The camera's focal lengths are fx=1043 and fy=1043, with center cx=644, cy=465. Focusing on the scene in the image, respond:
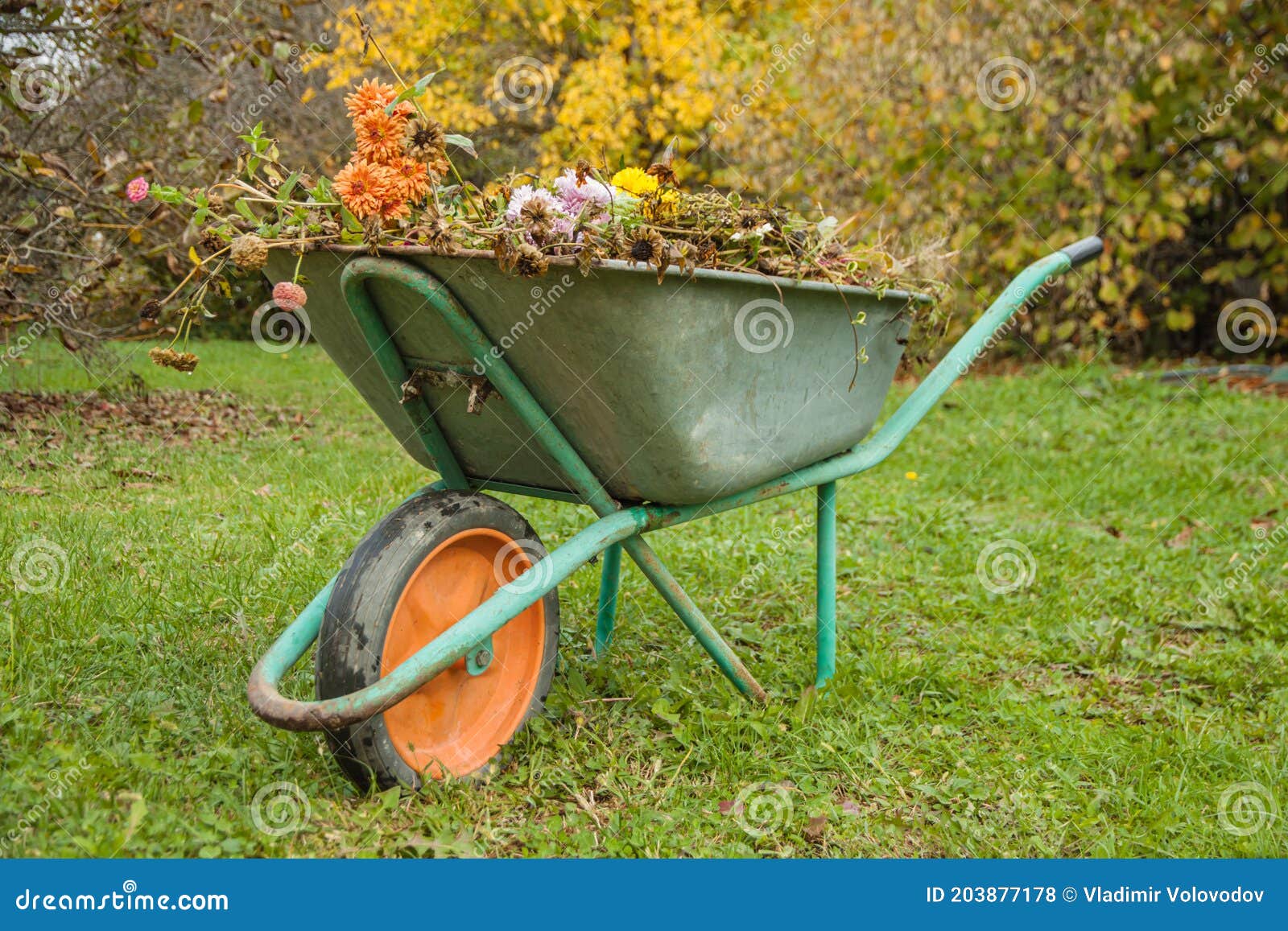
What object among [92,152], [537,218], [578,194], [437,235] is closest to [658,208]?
[578,194]

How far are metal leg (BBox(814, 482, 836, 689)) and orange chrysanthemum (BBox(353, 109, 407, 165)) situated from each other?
122cm

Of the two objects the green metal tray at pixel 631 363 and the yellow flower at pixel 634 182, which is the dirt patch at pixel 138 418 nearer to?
the green metal tray at pixel 631 363

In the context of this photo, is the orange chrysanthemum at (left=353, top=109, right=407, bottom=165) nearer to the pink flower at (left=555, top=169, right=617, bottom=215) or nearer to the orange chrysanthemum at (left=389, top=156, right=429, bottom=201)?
the orange chrysanthemum at (left=389, top=156, right=429, bottom=201)

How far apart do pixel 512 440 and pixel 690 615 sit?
20.0 inches

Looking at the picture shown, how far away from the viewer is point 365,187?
5.39ft

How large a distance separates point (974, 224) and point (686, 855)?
239 inches

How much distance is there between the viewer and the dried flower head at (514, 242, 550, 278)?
5.06 ft

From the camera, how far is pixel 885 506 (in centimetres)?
418

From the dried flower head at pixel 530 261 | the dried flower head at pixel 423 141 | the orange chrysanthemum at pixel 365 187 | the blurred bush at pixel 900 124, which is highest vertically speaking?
the blurred bush at pixel 900 124

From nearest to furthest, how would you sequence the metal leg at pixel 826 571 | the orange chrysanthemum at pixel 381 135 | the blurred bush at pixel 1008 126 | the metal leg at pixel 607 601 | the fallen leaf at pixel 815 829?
the orange chrysanthemum at pixel 381 135 → the fallen leaf at pixel 815 829 → the metal leg at pixel 826 571 → the metal leg at pixel 607 601 → the blurred bush at pixel 1008 126

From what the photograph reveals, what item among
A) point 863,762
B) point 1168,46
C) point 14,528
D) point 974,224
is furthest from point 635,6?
point 863,762

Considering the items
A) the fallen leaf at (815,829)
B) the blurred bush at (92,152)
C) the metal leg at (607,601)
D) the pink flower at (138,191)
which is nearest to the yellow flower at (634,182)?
the pink flower at (138,191)

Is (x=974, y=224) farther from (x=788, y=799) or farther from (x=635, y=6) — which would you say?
(x=788, y=799)

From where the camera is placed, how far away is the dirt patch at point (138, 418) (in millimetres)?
3758
